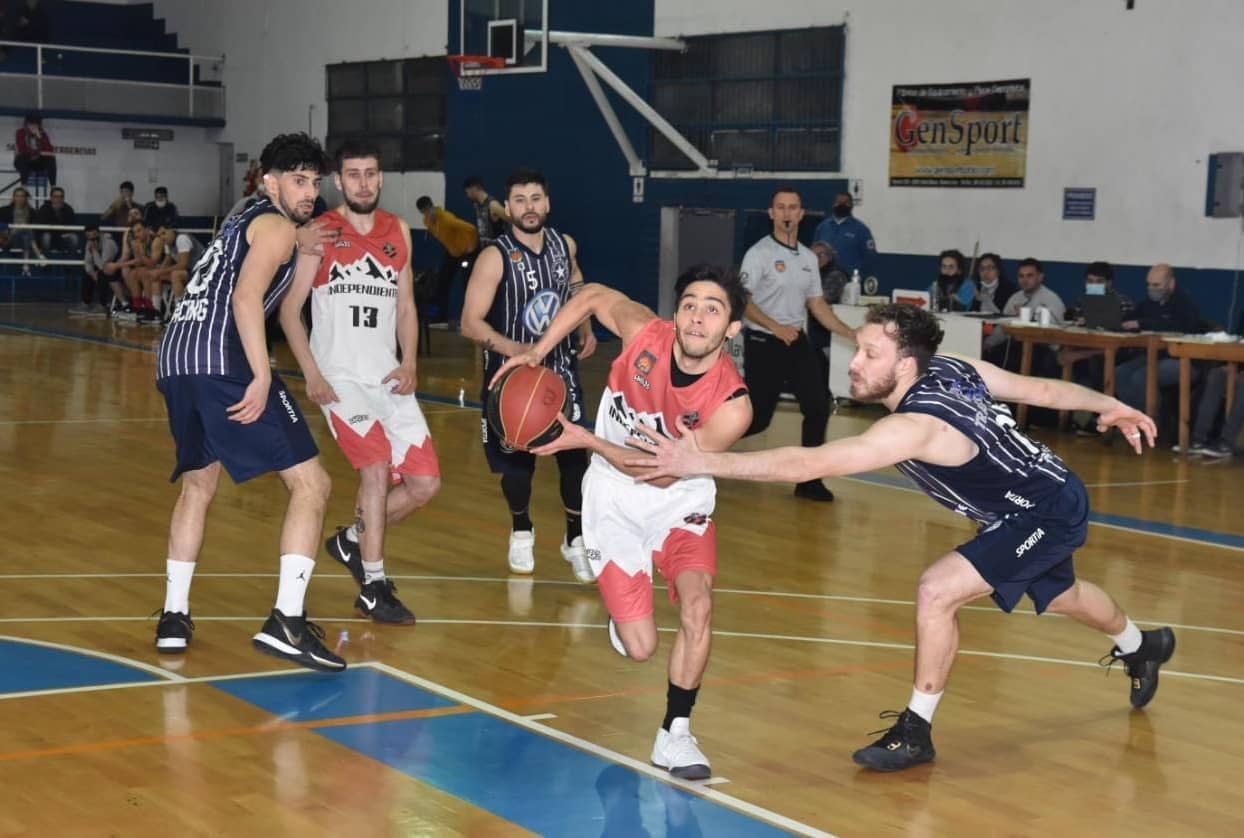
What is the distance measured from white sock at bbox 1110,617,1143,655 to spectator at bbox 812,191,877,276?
11699 millimetres

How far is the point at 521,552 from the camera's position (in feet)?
25.0

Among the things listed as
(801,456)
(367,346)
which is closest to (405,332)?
(367,346)

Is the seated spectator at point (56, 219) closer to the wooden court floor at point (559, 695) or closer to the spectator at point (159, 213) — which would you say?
the spectator at point (159, 213)

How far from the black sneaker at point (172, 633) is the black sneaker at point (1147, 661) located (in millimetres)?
3235

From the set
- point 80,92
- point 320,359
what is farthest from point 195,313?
point 80,92

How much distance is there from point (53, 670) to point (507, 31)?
14035 millimetres

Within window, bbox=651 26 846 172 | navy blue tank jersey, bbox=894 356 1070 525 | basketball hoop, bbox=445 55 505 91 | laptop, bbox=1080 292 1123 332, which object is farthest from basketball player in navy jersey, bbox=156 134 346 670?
window, bbox=651 26 846 172

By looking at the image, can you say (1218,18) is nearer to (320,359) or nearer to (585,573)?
(585,573)

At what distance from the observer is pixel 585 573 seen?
7461mm

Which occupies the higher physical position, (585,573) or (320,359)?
(320,359)

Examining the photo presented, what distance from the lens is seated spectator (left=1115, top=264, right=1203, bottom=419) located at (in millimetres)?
12984

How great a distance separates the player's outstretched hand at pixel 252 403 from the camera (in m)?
5.68

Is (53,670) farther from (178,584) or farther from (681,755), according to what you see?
(681,755)

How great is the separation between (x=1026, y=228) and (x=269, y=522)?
997 centimetres
